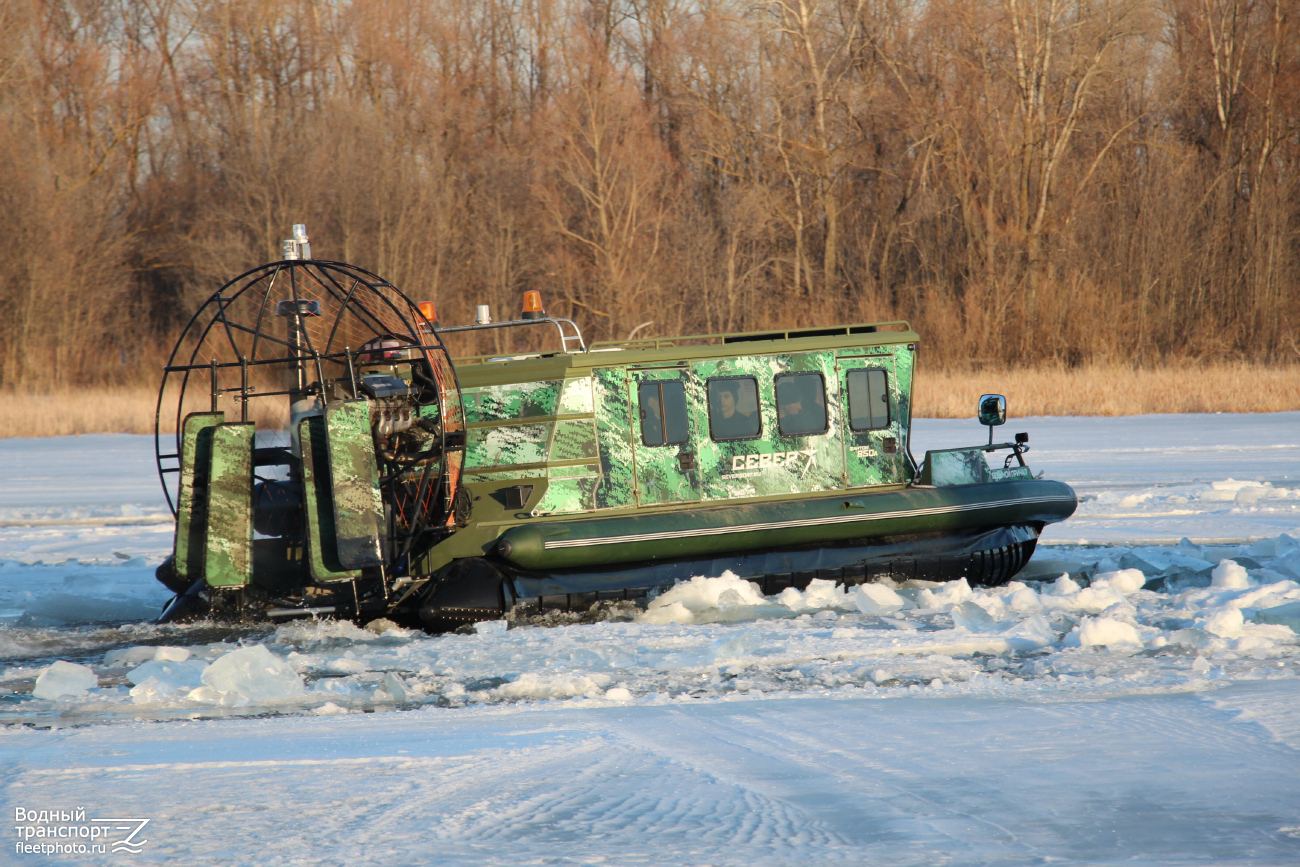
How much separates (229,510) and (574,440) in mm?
2119

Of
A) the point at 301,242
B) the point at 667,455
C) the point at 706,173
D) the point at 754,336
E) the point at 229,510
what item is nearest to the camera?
the point at 229,510

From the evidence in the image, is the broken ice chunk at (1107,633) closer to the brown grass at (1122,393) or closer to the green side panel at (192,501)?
the green side panel at (192,501)

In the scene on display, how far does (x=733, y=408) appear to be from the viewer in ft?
25.5

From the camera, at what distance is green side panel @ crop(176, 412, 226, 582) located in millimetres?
6688

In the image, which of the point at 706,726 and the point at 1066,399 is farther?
the point at 1066,399

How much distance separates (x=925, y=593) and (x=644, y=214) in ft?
76.5

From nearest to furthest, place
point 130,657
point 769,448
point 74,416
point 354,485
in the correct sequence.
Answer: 1. point 130,657
2. point 354,485
3. point 769,448
4. point 74,416

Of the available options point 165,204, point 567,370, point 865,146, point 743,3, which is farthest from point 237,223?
point 567,370

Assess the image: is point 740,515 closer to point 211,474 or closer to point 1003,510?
point 1003,510

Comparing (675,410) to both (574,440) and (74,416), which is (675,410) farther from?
(74,416)

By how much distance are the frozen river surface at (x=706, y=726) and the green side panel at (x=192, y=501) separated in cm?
50

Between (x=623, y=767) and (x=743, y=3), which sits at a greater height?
(x=743, y=3)

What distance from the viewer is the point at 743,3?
2975 cm

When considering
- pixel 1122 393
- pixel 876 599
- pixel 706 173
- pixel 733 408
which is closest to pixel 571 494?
pixel 733 408
